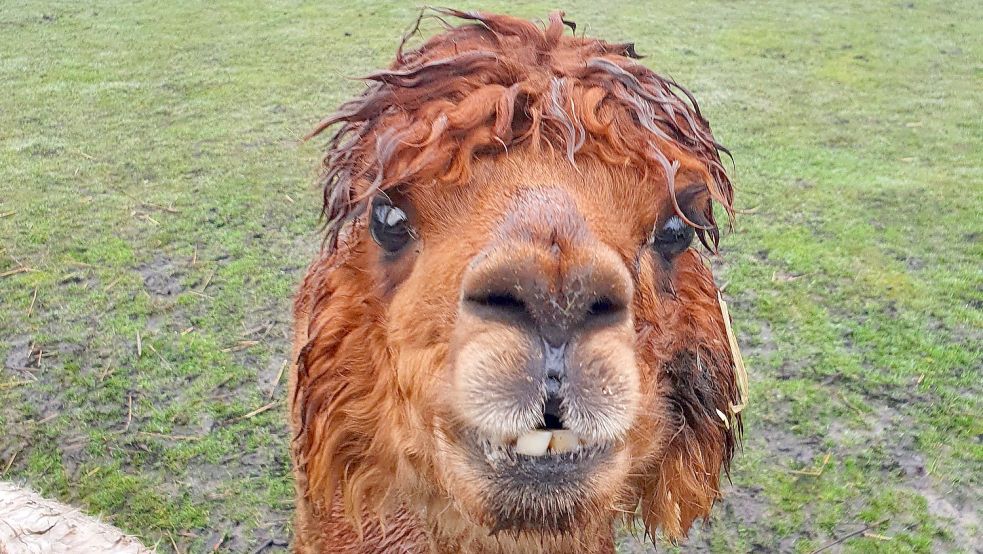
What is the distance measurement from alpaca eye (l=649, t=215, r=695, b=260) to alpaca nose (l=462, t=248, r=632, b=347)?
516mm

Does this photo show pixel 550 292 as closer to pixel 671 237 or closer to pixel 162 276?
pixel 671 237

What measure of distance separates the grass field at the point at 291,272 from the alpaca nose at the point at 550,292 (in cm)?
258

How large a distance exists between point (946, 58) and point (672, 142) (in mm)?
10706

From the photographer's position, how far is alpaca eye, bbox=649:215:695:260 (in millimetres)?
2041

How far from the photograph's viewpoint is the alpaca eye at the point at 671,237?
6.70 ft

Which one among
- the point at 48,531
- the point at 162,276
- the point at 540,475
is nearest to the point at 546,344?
the point at 540,475

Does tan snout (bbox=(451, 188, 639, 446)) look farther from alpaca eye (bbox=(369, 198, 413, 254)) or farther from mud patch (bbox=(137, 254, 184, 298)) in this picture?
mud patch (bbox=(137, 254, 184, 298))

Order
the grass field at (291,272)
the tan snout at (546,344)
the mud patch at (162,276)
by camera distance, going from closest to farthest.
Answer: the tan snout at (546,344), the grass field at (291,272), the mud patch at (162,276)

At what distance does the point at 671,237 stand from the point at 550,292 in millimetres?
712

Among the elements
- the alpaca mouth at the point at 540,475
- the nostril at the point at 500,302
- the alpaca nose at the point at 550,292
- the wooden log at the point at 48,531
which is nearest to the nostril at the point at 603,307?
the alpaca nose at the point at 550,292

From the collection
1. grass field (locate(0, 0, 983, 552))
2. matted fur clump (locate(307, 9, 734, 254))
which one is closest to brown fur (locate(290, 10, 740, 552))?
matted fur clump (locate(307, 9, 734, 254))

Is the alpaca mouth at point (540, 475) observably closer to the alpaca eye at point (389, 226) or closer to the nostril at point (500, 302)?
the nostril at point (500, 302)

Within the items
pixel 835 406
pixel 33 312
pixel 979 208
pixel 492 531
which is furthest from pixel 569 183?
pixel 979 208

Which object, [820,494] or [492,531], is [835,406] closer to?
[820,494]
